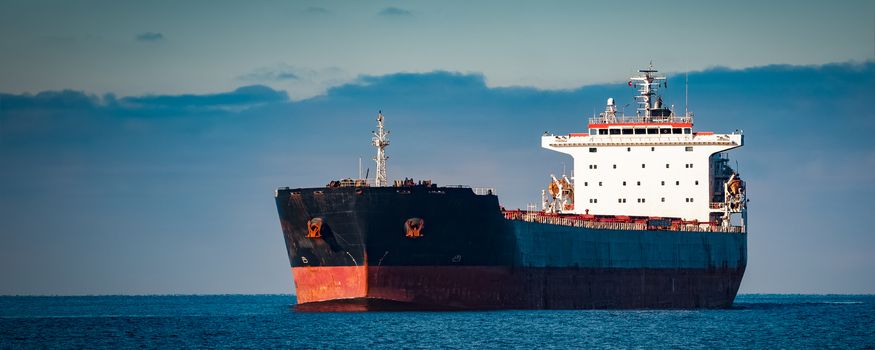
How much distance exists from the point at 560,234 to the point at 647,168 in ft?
34.9

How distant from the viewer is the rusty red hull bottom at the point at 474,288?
1969 inches

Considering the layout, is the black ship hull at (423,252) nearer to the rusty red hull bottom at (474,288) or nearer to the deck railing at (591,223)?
the rusty red hull bottom at (474,288)

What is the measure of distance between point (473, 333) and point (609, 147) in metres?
22.5

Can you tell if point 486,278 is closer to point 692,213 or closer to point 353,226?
point 353,226

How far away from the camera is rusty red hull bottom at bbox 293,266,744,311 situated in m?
50.0

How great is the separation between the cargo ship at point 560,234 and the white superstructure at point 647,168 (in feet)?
0.15

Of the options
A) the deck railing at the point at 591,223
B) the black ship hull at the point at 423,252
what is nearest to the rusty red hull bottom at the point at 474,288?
the black ship hull at the point at 423,252

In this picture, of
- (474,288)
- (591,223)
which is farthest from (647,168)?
(474,288)

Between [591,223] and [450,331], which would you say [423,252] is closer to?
[450,331]

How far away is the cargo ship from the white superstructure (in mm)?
46

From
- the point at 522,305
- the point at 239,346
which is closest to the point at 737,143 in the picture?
the point at 522,305

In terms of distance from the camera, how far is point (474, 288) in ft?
169

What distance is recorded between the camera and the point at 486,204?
51062 millimetres

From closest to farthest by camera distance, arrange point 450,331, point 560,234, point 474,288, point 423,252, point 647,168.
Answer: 1. point 450,331
2. point 423,252
3. point 474,288
4. point 560,234
5. point 647,168
